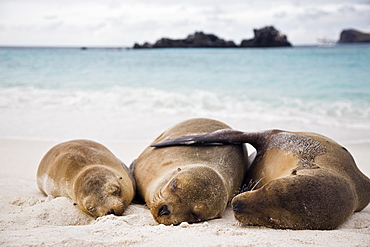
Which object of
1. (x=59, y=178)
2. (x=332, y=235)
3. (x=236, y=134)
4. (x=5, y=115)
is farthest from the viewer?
(x=5, y=115)

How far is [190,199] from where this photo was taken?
316cm

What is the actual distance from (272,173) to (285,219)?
→ 84 cm

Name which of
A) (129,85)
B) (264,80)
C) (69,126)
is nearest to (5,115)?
(69,126)

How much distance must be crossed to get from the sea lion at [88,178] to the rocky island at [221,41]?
54.0m

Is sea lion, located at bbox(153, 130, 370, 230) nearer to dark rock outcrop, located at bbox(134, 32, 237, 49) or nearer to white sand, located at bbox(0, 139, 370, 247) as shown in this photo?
white sand, located at bbox(0, 139, 370, 247)

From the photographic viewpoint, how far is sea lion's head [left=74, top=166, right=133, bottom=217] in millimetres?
3490

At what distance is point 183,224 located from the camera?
3.10 metres

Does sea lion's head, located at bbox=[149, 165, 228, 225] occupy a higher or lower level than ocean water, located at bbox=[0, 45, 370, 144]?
higher

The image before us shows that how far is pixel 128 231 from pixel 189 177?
0.56 metres

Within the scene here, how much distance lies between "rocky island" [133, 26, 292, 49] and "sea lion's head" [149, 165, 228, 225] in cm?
5479

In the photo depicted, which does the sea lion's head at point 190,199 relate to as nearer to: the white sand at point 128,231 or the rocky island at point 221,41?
the white sand at point 128,231

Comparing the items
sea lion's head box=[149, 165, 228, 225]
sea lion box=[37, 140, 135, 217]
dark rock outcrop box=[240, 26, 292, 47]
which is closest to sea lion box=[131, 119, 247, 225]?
sea lion's head box=[149, 165, 228, 225]

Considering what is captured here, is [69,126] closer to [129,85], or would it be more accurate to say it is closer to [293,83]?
[129,85]

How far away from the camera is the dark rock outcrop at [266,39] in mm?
56781
